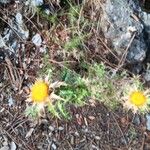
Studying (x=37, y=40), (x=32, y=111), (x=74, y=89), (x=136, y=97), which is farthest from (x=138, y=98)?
(x=37, y=40)

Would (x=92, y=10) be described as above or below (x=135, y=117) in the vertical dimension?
above

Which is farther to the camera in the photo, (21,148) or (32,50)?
(32,50)

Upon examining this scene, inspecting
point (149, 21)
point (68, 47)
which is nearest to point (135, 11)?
point (149, 21)

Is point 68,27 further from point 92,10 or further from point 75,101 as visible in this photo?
point 75,101

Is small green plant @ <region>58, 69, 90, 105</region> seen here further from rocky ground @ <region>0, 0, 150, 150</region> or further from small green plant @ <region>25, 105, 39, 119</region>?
small green plant @ <region>25, 105, 39, 119</region>

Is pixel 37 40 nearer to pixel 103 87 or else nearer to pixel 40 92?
pixel 40 92

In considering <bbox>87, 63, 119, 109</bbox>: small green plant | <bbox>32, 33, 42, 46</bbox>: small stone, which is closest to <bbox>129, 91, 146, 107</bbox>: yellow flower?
<bbox>87, 63, 119, 109</bbox>: small green plant
